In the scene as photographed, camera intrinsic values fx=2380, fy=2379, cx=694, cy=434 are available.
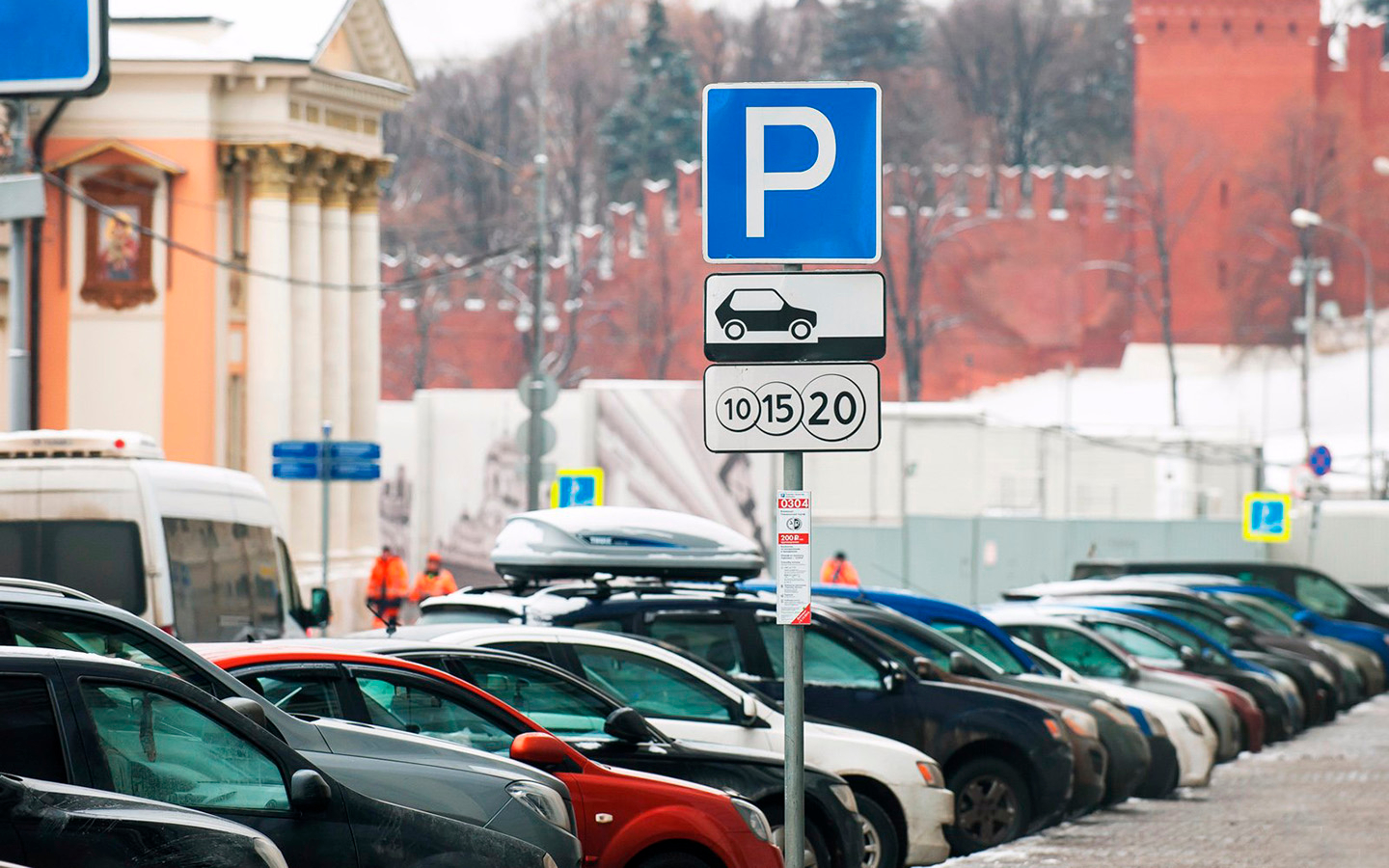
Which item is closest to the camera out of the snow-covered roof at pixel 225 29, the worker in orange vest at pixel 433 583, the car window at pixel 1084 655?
the car window at pixel 1084 655

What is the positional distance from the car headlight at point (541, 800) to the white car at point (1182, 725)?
9.18m

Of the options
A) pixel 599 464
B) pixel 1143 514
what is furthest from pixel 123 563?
pixel 1143 514

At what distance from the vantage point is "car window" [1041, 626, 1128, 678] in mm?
18844

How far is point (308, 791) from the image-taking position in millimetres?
7191

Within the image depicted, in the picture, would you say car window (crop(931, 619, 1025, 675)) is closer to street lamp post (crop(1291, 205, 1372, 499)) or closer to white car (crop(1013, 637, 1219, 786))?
white car (crop(1013, 637, 1219, 786))

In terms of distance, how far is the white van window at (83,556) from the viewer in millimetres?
14586

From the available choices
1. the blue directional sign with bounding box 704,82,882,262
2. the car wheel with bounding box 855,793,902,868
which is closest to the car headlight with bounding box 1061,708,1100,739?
the car wheel with bounding box 855,793,902,868

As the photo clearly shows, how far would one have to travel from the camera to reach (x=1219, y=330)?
95.2m

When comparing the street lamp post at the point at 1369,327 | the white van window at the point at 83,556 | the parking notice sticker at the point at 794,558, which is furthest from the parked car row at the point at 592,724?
the street lamp post at the point at 1369,327

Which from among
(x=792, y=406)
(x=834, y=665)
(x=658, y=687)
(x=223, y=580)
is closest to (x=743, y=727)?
(x=658, y=687)

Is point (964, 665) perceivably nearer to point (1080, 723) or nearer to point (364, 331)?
point (1080, 723)

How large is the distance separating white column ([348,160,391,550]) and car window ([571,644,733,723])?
81.6 feet

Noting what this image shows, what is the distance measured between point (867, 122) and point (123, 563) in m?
8.17

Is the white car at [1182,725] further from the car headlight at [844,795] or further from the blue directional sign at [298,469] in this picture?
the blue directional sign at [298,469]
